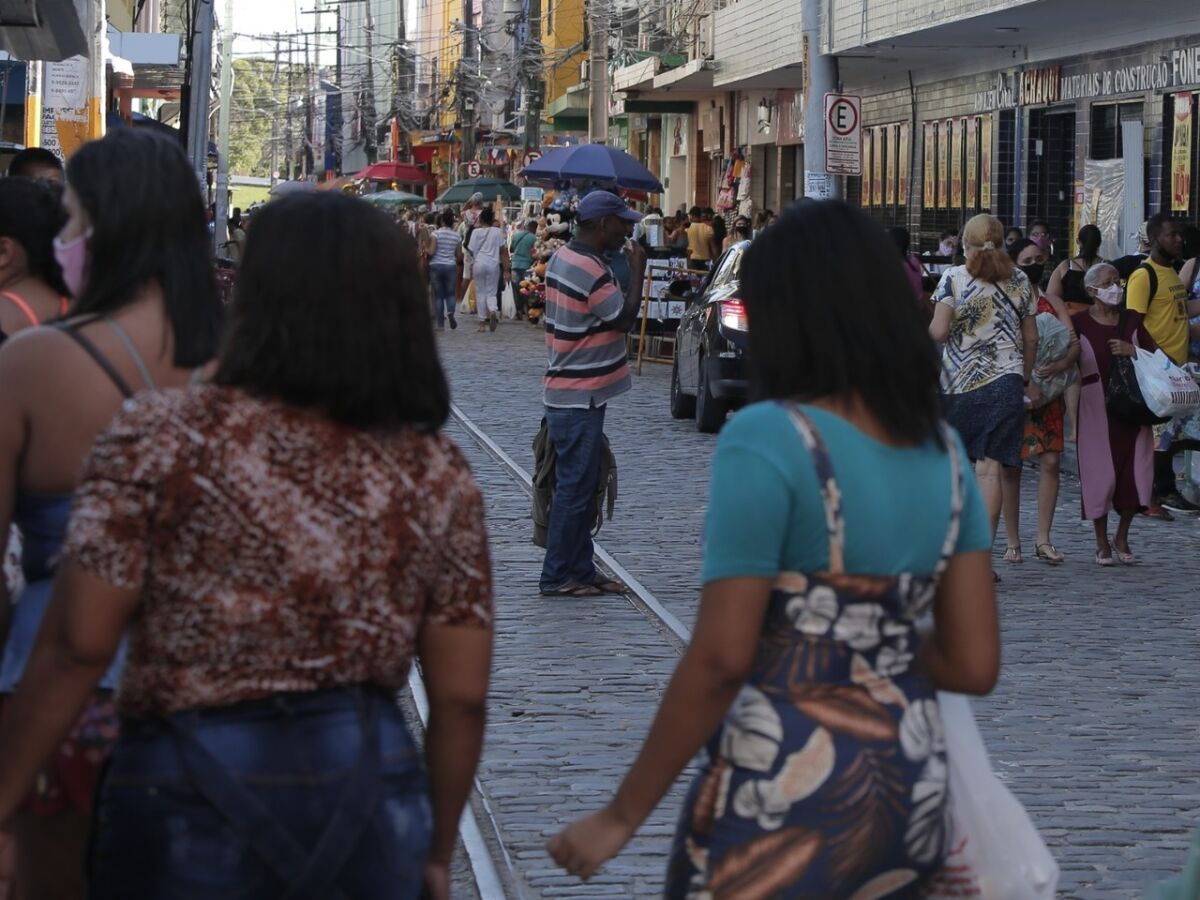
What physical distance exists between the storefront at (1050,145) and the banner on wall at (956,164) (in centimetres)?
3

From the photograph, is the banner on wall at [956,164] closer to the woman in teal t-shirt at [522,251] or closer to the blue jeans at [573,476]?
the woman in teal t-shirt at [522,251]

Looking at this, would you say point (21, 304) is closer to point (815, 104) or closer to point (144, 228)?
point (144, 228)

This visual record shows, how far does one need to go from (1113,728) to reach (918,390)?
15.6 feet

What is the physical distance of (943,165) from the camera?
27328 mm

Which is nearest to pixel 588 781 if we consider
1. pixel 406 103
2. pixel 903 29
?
pixel 903 29

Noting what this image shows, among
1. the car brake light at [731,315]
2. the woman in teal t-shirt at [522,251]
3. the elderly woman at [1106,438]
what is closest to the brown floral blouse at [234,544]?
the elderly woman at [1106,438]

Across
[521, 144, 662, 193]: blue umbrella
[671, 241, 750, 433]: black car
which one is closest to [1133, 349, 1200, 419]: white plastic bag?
[671, 241, 750, 433]: black car

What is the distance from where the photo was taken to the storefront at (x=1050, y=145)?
20.2 metres

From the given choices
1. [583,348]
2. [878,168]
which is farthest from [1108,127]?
[583,348]

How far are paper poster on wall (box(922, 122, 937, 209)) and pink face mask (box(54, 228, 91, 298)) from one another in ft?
81.5

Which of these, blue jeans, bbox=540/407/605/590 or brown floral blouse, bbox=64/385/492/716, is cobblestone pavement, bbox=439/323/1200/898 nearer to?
blue jeans, bbox=540/407/605/590

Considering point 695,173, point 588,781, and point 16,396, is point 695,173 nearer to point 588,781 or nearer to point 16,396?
point 588,781

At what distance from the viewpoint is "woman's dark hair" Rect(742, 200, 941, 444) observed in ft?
9.84

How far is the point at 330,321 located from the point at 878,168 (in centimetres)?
2838
